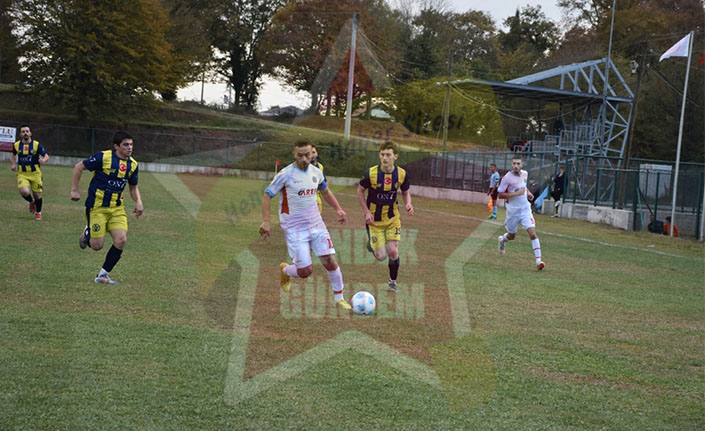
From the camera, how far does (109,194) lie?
9.80m

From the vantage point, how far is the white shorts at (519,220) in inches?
575

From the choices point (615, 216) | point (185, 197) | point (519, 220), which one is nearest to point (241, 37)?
point (185, 197)

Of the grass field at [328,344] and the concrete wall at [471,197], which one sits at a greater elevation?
the concrete wall at [471,197]

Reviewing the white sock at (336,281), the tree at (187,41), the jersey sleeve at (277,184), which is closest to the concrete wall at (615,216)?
the white sock at (336,281)

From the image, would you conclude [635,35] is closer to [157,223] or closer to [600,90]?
[600,90]

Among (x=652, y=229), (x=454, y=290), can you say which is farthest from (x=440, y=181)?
(x=454, y=290)

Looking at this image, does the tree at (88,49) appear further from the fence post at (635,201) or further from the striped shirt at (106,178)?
the striped shirt at (106,178)

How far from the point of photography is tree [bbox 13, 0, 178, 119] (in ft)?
151

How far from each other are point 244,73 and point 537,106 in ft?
88.5

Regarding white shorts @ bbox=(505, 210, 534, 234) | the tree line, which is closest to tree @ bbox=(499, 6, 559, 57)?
the tree line

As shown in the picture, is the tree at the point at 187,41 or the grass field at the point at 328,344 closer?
the grass field at the point at 328,344

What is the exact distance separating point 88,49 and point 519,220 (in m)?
38.4

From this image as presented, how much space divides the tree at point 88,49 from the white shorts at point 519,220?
37.4 meters

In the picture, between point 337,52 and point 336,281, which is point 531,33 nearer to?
Result: point 337,52
